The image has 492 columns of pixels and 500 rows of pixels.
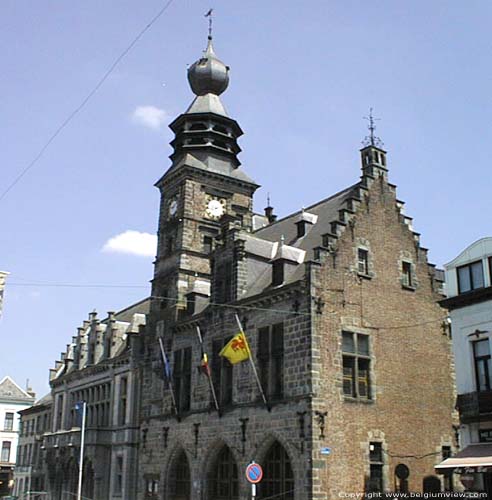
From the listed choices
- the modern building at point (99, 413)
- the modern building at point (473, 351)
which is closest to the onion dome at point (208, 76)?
the modern building at point (99, 413)

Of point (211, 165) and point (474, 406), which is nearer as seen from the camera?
point (474, 406)

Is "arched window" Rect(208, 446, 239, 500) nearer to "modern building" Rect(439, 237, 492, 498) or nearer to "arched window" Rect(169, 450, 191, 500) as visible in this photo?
"arched window" Rect(169, 450, 191, 500)

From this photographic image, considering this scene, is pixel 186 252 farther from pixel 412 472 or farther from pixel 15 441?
pixel 15 441

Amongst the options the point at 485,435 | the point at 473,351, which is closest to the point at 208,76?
the point at 473,351

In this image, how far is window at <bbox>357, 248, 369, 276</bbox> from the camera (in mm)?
30969

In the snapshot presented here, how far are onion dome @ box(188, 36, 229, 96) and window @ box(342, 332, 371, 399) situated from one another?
2362 centimetres

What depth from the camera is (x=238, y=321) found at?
31.1m

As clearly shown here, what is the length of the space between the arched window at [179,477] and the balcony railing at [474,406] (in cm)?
1506

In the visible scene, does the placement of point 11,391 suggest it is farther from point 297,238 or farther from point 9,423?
point 297,238

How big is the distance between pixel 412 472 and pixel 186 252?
18598 millimetres

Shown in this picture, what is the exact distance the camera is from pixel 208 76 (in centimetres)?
4659

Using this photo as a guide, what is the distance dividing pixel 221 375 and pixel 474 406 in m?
12.5

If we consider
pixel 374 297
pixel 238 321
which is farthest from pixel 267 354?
pixel 374 297

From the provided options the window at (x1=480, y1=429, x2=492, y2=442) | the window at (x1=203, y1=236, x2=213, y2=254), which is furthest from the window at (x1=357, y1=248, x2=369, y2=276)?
the window at (x1=203, y1=236, x2=213, y2=254)
